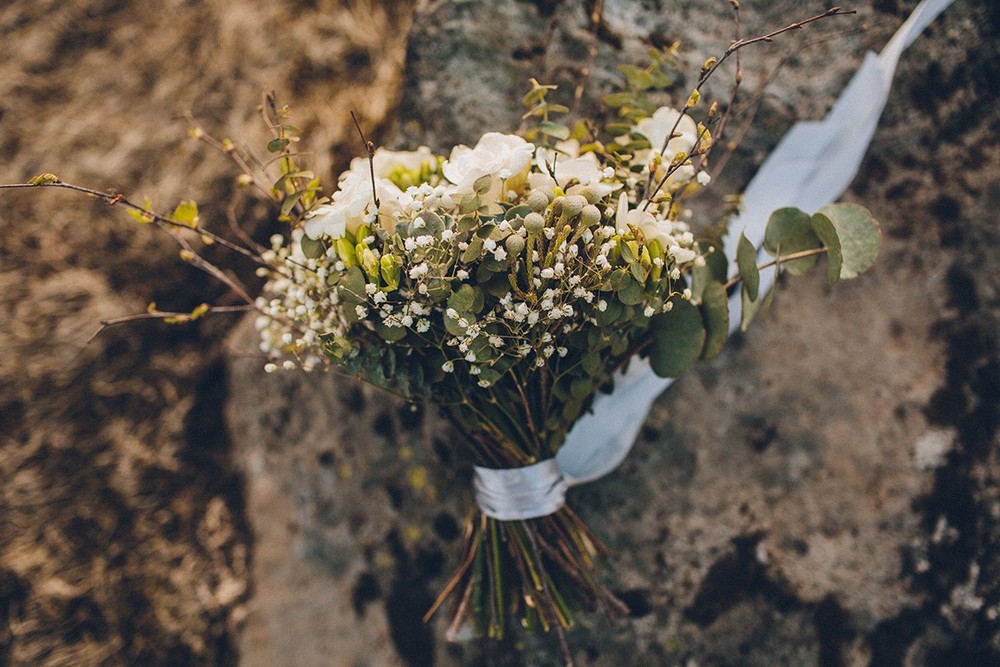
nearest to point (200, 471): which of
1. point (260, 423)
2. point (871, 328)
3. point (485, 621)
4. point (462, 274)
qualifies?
point (260, 423)

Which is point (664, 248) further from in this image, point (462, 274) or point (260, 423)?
point (260, 423)

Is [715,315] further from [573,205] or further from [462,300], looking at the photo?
[462,300]

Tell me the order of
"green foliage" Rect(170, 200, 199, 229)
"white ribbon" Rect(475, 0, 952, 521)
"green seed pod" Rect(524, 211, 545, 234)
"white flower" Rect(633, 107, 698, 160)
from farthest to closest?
"white ribbon" Rect(475, 0, 952, 521), "white flower" Rect(633, 107, 698, 160), "green foliage" Rect(170, 200, 199, 229), "green seed pod" Rect(524, 211, 545, 234)

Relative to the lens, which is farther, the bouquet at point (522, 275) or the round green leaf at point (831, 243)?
the round green leaf at point (831, 243)

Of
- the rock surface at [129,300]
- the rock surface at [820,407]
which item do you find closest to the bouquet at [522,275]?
the rock surface at [820,407]

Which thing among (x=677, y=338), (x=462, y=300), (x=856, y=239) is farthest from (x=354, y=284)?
(x=856, y=239)

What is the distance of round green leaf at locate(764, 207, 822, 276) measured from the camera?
1643mm

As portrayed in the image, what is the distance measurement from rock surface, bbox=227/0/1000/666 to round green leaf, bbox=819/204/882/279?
548 millimetres

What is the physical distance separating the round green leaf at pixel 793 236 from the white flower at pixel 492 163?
73 cm

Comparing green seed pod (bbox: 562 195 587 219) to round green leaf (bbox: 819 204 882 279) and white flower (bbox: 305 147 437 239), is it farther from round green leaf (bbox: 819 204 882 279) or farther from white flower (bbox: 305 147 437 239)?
round green leaf (bbox: 819 204 882 279)

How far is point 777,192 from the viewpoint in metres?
1.95

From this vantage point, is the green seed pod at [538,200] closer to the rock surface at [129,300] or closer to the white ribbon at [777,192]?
the white ribbon at [777,192]

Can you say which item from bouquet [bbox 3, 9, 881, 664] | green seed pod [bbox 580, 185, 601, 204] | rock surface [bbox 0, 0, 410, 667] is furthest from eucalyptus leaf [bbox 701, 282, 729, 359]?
rock surface [bbox 0, 0, 410, 667]

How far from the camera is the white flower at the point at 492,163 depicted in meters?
1.32
